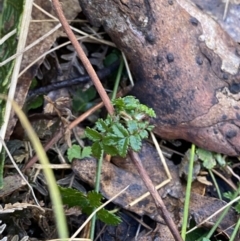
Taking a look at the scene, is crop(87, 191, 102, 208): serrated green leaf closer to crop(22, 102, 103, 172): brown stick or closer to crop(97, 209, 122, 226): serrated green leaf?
crop(97, 209, 122, 226): serrated green leaf

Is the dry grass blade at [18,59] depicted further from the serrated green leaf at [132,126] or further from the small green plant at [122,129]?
the serrated green leaf at [132,126]

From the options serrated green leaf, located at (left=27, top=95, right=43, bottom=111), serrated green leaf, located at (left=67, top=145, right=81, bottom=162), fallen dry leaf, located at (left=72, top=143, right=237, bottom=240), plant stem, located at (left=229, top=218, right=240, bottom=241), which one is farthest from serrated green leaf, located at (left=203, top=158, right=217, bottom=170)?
serrated green leaf, located at (left=27, top=95, right=43, bottom=111)

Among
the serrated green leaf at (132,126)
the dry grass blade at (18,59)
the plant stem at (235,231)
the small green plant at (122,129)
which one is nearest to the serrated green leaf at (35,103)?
the dry grass blade at (18,59)

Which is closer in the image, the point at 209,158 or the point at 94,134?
the point at 94,134

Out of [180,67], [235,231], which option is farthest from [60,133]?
[235,231]

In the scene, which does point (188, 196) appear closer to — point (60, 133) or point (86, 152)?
point (86, 152)

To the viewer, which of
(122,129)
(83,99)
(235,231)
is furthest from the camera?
(83,99)
